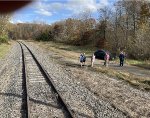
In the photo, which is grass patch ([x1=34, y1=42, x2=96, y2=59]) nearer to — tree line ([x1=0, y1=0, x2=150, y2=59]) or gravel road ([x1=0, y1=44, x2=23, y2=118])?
tree line ([x1=0, y1=0, x2=150, y2=59])

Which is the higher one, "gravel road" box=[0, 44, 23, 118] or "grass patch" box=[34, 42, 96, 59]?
"grass patch" box=[34, 42, 96, 59]

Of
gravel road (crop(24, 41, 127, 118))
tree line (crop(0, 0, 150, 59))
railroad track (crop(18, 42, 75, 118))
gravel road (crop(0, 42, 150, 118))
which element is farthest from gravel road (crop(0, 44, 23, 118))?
tree line (crop(0, 0, 150, 59))

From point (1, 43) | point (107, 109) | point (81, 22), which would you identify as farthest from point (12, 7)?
point (81, 22)

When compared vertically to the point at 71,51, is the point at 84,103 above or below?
below

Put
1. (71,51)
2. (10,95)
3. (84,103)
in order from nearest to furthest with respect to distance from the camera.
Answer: (84,103) → (10,95) → (71,51)

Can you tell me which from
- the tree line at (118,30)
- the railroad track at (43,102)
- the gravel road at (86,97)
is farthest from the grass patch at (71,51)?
the railroad track at (43,102)

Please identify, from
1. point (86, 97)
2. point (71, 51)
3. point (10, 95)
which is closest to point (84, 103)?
point (86, 97)

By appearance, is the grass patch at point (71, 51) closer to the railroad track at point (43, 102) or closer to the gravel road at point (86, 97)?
the gravel road at point (86, 97)

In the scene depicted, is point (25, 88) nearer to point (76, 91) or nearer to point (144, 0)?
point (76, 91)

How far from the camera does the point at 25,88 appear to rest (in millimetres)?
16906

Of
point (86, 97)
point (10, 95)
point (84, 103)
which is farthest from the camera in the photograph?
point (10, 95)

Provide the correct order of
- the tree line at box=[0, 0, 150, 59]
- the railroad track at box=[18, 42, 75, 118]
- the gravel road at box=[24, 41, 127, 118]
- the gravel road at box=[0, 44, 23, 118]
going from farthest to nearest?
the tree line at box=[0, 0, 150, 59] < the gravel road at box=[0, 44, 23, 118] < the gravel road at box=[24, 41, 127, 118] < the railroad track at box=[18, 42, 75, 118]

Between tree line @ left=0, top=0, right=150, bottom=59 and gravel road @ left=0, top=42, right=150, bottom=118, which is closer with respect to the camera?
gravel road @ left=0, top=42, right=150, bottom=118

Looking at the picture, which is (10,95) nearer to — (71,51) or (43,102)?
(43,102)
